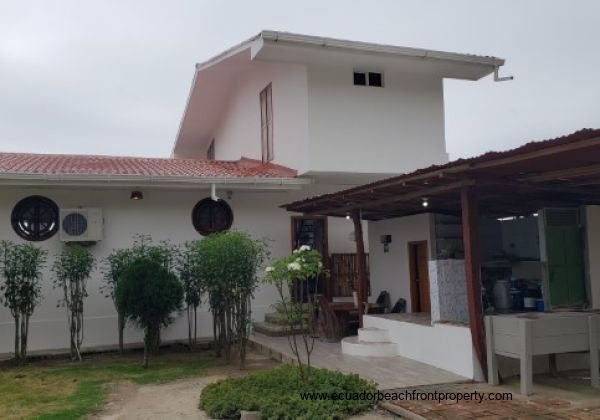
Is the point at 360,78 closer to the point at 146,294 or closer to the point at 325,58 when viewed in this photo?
the point at 325,58

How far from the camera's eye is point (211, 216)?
1241 cm

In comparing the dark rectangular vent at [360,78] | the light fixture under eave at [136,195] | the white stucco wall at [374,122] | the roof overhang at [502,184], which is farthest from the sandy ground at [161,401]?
the dark rectangular vent at [360,78]

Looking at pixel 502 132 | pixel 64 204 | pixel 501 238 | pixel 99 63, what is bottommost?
pixel 501 238

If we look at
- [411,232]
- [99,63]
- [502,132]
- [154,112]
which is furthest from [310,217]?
[154,112]

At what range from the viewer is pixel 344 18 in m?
16.2

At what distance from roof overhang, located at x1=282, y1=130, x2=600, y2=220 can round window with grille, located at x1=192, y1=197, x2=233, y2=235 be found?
1.93 m

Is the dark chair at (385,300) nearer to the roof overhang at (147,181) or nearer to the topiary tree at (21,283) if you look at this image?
the roof overhang at (147,181)

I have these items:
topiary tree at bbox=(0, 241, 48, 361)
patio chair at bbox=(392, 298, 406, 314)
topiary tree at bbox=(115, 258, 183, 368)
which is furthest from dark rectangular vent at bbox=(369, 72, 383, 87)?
topiary tree at bbox=(0, 241, 48, 361)

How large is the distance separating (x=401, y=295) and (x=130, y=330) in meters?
5.67

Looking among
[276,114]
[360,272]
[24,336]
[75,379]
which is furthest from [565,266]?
[24,336]

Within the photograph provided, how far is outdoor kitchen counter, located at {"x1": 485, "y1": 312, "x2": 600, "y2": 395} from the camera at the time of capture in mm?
6820

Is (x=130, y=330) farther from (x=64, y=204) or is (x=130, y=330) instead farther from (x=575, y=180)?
(x=575, y=180)

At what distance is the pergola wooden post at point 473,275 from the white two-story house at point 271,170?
4.89 meters

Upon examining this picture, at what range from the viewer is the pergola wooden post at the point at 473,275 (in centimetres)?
748
